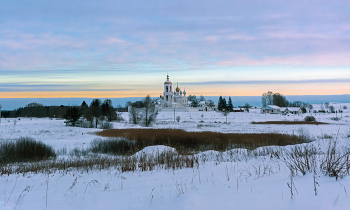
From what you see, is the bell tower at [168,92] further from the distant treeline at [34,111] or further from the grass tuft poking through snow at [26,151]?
the grass tuft poking through snow at [26,151]

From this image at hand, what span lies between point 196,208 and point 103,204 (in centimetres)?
189

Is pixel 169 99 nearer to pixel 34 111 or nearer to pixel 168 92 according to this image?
pixel 168 92

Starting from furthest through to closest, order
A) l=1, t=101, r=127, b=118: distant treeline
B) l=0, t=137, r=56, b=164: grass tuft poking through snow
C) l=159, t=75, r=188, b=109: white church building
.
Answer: l=159, t=75, r=188, b=109: white church building
l=1, t=101, r=127, b=118: distant treeline
l=0, t=137, r=56, b=164: grass tuft poking through snow

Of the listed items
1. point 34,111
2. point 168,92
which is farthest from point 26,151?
point 168,92

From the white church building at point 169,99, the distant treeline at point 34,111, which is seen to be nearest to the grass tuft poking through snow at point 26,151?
the distant treeline at point 34,111

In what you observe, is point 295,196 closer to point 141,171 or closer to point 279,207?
point 279,207

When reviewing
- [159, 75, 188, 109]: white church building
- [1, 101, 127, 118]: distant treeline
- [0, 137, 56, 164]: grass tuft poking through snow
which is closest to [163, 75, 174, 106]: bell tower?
[159, 75, 188, 109]: white church building

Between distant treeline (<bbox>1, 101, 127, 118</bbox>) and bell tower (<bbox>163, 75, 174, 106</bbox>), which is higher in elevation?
bell tower (<bbox>163, 75, 174, 106</bbox>)

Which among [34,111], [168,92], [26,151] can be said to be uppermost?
[168,92]

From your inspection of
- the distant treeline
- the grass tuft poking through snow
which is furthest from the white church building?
the grass tuft poking through snow

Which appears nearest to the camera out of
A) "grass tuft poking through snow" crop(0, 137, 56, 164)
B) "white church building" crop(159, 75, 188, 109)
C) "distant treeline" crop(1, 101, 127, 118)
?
"grass tuft poking through snow" crop(0, 137, 56, 164)

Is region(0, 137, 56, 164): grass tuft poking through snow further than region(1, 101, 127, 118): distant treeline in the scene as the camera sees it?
No

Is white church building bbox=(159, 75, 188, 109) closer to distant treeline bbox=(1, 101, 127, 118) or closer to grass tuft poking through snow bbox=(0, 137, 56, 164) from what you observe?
Answer: distant treeline bbox=(1, 101, 127, 118)

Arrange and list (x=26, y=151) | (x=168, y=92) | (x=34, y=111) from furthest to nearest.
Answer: (x=168, y=92) → (x=34, y=111) → (x=26, y=151)
